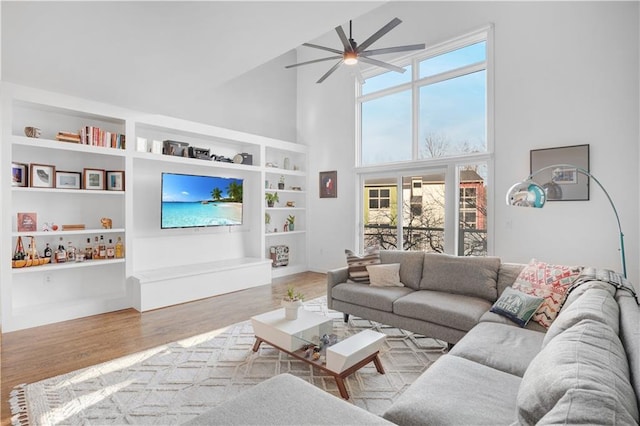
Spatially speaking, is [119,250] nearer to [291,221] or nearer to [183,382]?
[183,382]

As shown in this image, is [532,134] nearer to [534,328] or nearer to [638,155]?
[638,155]

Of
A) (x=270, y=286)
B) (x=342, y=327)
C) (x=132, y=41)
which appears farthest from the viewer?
(x=270, y=286)

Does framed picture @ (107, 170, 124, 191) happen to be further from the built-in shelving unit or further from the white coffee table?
the white coffee table

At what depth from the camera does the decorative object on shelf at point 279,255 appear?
6438 millimetres

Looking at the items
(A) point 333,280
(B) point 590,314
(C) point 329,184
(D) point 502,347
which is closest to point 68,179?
(A) point 333,280

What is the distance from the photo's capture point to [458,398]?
1490 mm

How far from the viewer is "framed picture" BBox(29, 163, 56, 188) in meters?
3.64

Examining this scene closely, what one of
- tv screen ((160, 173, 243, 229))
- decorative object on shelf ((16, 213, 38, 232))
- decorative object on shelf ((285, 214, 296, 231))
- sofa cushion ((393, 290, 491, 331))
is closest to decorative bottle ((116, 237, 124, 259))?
tv screen ((160, 173, 243, 229))

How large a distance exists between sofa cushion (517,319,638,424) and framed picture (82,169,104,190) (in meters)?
4.72

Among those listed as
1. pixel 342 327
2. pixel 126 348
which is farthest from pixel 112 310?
pixel 342 327

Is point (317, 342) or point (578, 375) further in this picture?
point (317, 342)

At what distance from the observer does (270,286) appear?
548cm

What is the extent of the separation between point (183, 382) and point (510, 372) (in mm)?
2205

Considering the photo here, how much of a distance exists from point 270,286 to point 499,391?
4.28 metres
